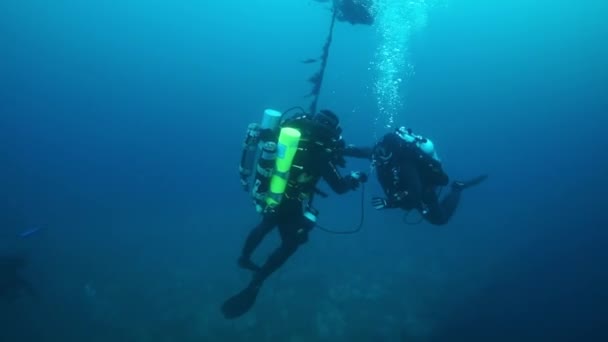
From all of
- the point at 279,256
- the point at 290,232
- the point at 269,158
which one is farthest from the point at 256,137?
the point at 279,256

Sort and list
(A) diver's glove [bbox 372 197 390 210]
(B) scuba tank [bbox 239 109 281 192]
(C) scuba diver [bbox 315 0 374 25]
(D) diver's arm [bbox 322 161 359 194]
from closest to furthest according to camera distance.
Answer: (D) diver's arm [bbox 322 161 359 194] < (B) scuba tank [bbox 239 109 281 192] < (A) diver's glove [bbox 372 197 390 210] < (C) scuba diver [bbox 315 0 374 25]

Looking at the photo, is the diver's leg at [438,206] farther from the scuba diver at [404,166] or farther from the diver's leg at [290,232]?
the diver's leg at [290,232]

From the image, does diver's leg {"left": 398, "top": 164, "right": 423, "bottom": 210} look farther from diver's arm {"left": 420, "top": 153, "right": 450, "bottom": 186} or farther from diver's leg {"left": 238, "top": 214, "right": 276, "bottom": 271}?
diver's leg {"left": 238, "top": 214, "right": 276, "bottom": 271}

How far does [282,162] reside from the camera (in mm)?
4695

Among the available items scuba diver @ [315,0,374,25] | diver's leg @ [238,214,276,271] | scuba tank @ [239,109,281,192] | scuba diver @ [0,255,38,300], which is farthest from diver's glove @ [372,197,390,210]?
scuba diver @ [0,255,38,300]

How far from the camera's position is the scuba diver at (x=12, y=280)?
12805mm

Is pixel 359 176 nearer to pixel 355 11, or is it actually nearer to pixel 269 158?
pixel 269 158

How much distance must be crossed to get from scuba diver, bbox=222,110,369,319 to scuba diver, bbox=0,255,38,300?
11.3 metres

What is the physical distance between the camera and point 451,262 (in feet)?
56.9

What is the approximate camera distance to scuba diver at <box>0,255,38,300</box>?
1280 centimetres

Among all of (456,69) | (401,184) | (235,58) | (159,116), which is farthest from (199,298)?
(456,69)

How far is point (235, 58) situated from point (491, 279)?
348 feet

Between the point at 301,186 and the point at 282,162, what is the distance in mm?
528

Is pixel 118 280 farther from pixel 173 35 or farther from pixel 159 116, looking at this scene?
pixel 173 35
